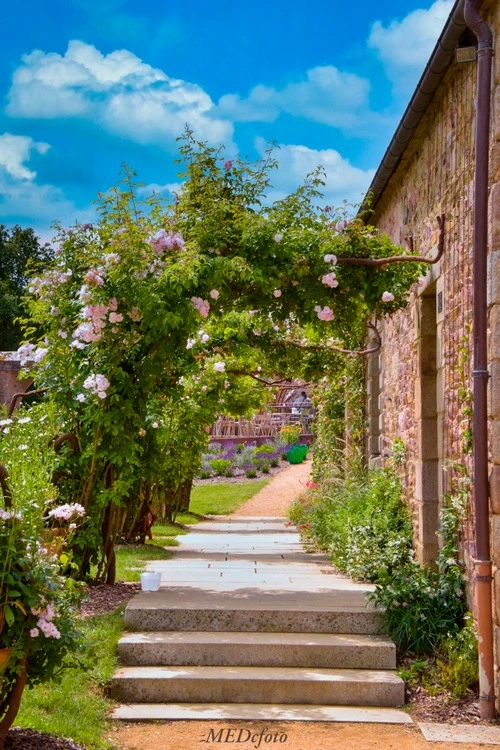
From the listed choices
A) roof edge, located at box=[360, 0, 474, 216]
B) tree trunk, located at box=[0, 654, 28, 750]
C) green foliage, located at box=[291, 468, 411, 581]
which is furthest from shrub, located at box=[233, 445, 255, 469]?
tree trunk, located at box=[0, 654, 28, 750]

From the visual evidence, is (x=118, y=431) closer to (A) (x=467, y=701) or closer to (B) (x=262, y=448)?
(A) (x=467, y=701)

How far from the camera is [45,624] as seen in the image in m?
2.99

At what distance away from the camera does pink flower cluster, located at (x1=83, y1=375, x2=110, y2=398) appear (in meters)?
6.22

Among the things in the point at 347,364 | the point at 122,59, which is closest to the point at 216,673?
the point at 347,364

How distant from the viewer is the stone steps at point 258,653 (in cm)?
504

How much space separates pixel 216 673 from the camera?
483 cm

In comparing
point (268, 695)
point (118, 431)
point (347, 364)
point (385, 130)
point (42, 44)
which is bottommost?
point (268, 695)

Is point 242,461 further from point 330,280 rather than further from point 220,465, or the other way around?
point 330,280

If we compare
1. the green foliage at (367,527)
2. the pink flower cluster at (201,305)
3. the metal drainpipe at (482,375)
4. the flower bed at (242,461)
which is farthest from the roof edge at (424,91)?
the flower bed at (242,461)

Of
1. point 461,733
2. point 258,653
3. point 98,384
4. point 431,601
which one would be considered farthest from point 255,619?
point 98,384

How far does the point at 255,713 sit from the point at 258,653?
60 centimetres

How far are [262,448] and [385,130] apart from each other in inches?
687

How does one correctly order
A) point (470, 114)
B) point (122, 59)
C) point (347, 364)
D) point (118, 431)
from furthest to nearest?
1. point (122, 59)
2. point (347, 364)
3. point (118, 431)
4. point (470, 114)

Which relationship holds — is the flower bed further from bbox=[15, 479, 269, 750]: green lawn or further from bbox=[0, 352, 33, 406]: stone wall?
bbox=[15, 479, 269, 750]: green lawn
